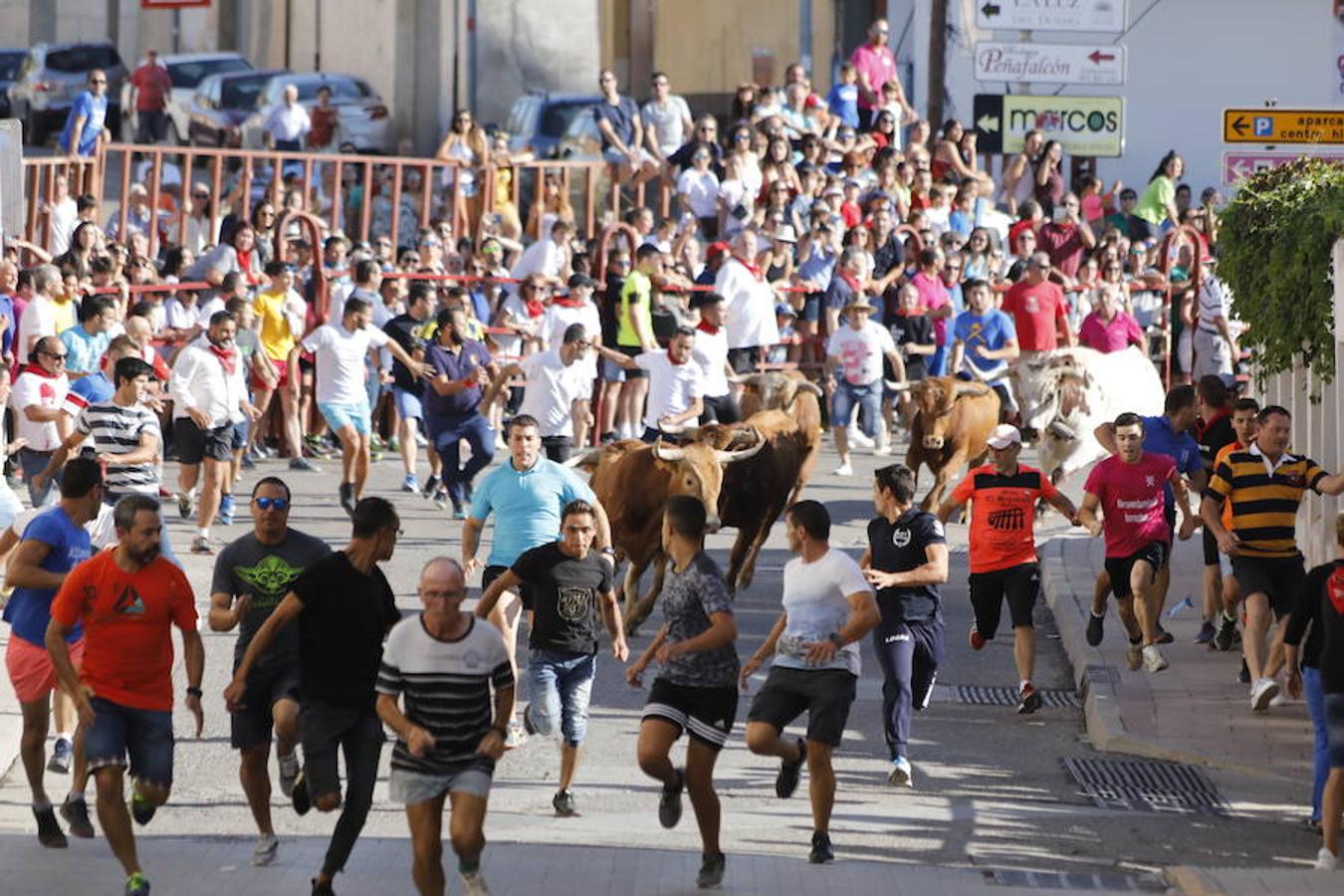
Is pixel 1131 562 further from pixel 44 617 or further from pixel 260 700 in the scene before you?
pixel 44 617

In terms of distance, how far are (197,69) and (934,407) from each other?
879 inches

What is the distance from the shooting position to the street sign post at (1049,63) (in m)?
34.0

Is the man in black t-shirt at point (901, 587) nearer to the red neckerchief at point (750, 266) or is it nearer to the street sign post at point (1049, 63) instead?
the red neckerchief at point (750, 266)

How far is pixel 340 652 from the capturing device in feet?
33.0

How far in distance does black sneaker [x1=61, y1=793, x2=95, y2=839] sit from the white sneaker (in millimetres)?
6253

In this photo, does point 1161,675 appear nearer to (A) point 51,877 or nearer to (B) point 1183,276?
(A) point 51,877

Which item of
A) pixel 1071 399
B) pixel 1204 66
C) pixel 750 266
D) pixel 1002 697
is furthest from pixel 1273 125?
pixel 1204 66

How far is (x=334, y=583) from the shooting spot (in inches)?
397

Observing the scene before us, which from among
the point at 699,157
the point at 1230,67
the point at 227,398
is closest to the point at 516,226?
the point at 699,157

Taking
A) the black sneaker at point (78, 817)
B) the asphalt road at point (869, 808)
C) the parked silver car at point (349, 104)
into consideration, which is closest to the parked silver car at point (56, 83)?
the parked silver car at point (349, 104)

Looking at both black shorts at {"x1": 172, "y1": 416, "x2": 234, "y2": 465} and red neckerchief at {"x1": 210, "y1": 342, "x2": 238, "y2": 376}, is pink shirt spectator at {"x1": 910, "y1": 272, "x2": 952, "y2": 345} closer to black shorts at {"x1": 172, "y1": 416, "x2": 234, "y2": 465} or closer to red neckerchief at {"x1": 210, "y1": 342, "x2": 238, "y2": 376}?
red neckerchief at {"x1": 210, "y1": 342, "x2": 238, "y2": 376}

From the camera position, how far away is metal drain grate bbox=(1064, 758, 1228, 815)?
40.5 ft

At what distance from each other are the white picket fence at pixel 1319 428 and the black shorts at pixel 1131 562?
36.2 inches

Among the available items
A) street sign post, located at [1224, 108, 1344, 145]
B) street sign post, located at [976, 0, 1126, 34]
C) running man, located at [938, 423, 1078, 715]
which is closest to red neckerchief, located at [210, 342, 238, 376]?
running man, located at [938, 423, 1078, 715]
